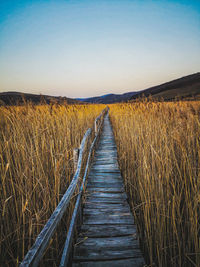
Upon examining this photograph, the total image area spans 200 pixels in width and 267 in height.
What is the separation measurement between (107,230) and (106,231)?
15mm

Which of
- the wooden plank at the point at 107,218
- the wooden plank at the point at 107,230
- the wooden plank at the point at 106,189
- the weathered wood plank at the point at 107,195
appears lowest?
the wooden plank at the point at 107,230

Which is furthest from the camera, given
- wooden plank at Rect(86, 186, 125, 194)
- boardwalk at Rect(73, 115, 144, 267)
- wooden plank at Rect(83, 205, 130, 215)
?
wooden plank at Rect(86, 186, 125, 194)

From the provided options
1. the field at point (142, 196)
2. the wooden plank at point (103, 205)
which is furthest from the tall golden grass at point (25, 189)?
the wooden plank at point (103, 205)

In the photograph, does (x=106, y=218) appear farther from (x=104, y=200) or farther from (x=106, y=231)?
(x=104, y=200)

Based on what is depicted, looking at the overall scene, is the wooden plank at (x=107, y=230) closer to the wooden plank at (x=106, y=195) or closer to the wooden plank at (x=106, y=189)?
the wooden plank at (x=106, y=195)

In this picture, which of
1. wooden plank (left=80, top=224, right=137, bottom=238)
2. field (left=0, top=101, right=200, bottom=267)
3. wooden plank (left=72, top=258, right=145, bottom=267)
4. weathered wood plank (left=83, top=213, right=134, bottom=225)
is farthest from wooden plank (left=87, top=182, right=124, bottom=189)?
wooden plank (left=72, top=258, right=145, bottom=267)

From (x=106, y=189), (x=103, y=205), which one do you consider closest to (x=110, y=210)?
(x=103, y=205)

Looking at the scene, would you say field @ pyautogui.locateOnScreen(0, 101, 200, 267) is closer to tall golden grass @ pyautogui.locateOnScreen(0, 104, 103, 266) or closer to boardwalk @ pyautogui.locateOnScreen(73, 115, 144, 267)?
tall golden grass @ pyautogui.locateOnScreen(0, 104, 103, 266)

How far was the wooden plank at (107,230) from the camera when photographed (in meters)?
1.25

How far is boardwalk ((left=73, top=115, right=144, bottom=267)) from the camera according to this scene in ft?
3.41

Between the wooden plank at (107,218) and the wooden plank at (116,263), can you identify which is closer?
the wooden plank at (116,263)

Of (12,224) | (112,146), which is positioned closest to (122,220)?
(12,224)

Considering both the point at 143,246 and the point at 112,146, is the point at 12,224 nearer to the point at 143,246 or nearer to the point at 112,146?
the point at 143,246

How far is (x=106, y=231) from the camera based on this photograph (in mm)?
1286
